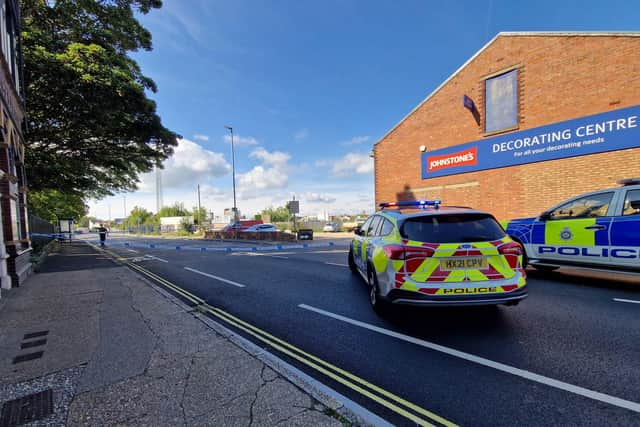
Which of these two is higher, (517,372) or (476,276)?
(476,276)

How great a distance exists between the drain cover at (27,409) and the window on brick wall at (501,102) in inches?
648

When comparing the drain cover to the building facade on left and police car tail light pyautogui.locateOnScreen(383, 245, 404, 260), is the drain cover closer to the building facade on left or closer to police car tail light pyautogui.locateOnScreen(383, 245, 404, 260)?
police car tail light pyautogui.locateOnScreen(383, 245, 404, 260)

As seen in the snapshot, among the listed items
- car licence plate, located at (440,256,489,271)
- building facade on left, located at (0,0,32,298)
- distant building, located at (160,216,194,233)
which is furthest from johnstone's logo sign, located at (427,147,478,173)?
distant building, located at (160,216,194,233)

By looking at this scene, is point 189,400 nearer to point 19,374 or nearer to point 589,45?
point 19,374

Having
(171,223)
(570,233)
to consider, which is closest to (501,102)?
(570,233)

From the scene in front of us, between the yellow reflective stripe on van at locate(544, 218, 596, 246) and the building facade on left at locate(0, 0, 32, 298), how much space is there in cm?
1235

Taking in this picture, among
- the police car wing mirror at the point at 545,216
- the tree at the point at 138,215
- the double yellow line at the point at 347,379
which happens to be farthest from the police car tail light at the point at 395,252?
the tree at the point at 138,215

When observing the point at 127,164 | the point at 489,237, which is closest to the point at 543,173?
the point at 489,237

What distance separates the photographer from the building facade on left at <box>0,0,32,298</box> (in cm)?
683

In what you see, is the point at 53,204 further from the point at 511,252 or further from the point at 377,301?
the point at 511,252

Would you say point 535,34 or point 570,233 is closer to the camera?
point 570,233

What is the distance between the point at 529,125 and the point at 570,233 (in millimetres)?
8702

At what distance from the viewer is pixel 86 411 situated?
2.37 m

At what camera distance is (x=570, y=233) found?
6172 mm
